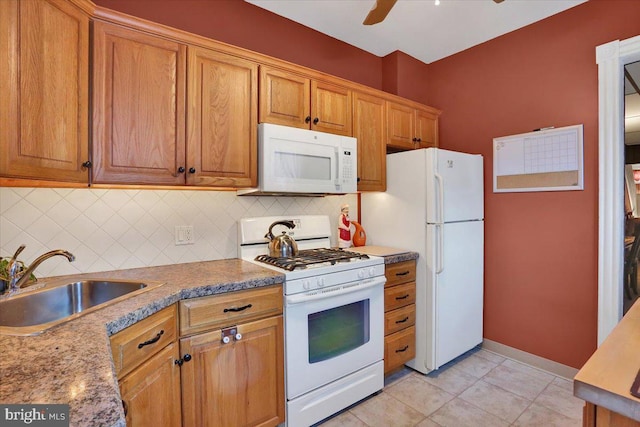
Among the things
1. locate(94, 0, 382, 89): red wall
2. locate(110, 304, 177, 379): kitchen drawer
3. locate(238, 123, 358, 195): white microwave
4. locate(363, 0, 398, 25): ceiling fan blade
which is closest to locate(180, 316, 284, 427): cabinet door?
locate(110, 304, 177, 379): kitchen drawer

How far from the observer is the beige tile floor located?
6.22 feet

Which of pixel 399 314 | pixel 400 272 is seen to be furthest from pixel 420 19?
pixel 399 314

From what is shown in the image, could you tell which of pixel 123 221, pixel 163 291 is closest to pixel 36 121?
pixel 123 221

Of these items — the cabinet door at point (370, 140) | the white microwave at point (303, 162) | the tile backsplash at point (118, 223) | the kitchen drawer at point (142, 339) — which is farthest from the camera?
the cabinet door at point (370, 140)

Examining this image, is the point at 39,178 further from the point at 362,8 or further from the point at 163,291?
the point at 362,8

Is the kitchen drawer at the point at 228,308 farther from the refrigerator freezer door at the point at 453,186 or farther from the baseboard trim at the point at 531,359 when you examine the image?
the baseboard trim at the point at 531,359

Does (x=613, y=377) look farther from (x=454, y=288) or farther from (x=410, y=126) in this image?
(x=410, y=126)

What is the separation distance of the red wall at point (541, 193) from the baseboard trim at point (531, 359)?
0.15ft

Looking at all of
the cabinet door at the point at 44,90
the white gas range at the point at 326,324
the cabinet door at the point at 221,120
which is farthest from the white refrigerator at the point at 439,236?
the cabinet door at the point at 44,90

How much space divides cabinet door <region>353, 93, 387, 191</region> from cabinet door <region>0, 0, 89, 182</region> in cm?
168

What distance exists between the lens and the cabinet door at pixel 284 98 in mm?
2004

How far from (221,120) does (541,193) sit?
2373 mm

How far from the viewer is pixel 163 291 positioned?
139cm

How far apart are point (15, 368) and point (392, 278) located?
6.47 feet
